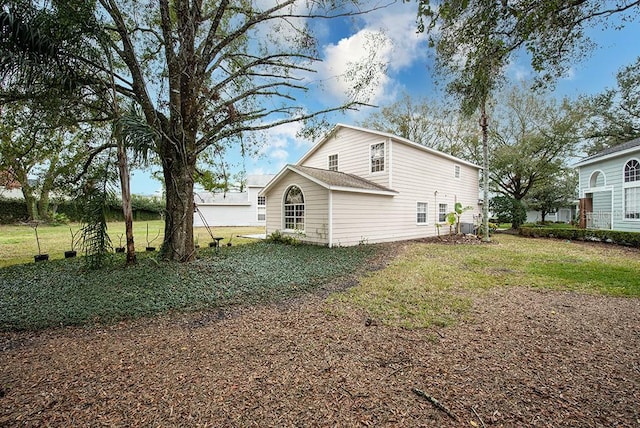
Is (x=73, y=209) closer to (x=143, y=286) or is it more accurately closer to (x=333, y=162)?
(x=143, y=286)

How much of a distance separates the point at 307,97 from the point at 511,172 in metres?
18.2

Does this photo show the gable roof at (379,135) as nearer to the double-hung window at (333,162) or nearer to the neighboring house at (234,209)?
the double-hung window at (333,162)

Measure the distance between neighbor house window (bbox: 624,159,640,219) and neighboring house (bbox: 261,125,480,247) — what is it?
6.81 m

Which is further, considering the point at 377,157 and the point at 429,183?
the point at 429,183

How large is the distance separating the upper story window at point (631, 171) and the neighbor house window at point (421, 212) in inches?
337

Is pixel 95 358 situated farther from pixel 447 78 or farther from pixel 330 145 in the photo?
pixel 330 145

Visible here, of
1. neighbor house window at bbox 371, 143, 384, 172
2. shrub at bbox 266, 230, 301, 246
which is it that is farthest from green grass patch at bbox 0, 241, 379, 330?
neighbor house window at bbox 371, 143, 384, 172

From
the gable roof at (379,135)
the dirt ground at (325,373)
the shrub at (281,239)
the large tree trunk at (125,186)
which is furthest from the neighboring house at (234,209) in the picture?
the dirt ground at (325,373)

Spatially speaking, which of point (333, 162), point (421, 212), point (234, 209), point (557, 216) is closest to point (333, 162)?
point (333, 162)

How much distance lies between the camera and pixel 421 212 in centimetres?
1450

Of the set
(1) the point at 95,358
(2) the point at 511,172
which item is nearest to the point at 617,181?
(2) the point at 511,172

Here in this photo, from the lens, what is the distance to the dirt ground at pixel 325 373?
2.07 metres

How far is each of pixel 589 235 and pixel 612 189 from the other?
9.03 feet

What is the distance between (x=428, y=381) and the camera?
2.47m
